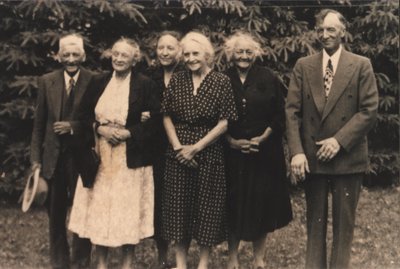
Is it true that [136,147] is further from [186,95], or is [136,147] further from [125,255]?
[125,255]

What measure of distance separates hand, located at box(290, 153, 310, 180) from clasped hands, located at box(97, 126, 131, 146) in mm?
1280

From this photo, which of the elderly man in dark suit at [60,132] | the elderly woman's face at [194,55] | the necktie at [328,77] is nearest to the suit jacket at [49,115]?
the elderly man in dark suit at [60,132]

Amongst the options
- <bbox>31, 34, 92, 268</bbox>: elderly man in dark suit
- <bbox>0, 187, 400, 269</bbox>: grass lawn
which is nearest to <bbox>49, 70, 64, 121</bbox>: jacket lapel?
<bbox>31, 34, 92, 268</bbox>: elderly man in dark suit

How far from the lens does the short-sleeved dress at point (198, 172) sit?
467 cm

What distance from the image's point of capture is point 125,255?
491 cm

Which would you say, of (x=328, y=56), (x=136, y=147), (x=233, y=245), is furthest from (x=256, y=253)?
(x=328, y=56)

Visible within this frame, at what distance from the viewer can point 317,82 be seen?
14.6ft

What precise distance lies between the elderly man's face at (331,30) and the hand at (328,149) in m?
0.69

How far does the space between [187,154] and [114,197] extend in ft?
2.19

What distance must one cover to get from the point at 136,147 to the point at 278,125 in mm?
1192

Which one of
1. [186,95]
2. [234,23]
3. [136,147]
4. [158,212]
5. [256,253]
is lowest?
[256,253]

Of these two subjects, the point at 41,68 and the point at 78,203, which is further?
the point at 41,68

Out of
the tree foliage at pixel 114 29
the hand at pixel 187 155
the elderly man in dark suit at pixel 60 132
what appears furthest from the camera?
the tree foliage at pixel 114 29

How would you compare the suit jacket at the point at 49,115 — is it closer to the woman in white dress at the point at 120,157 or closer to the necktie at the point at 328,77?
the woman in white dress at the point at 120,157
